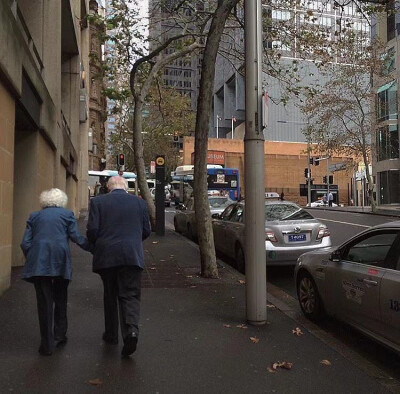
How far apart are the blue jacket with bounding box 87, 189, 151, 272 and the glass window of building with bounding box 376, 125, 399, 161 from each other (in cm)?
4129

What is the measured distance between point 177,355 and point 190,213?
1178 cm

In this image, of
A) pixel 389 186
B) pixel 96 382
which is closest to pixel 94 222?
pixel 96 382

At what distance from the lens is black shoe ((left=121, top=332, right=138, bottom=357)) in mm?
4434

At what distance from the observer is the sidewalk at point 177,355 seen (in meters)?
3.97

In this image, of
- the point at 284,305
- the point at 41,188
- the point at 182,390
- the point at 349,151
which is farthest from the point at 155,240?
Answer: the point at 349,151

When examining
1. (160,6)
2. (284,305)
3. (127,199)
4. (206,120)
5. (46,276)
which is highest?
(160,6)

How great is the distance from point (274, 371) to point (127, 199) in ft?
6.91

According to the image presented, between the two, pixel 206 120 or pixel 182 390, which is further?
pixel 206 120

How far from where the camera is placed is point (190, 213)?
16.4 metres

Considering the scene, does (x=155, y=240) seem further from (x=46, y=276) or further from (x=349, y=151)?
(x=349, y=151)

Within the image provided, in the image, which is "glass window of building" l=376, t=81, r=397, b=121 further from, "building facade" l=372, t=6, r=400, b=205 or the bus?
the bus

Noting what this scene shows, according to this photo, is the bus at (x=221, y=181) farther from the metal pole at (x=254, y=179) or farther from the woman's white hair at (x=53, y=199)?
the woman's white hair at (x=53, y=199)

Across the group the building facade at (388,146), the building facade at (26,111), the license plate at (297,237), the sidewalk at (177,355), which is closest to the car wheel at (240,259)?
the license plate at (297,237)

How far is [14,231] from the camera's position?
30.2ft
